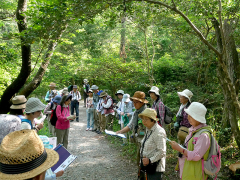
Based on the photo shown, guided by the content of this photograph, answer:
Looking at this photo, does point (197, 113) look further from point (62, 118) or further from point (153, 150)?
point (62, 118)

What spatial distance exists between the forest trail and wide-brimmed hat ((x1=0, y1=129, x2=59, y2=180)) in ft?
12.9

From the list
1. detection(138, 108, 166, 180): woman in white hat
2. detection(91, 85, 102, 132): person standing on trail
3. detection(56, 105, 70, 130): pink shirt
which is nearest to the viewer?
detection(138, 108, 166, 180): woman in white hat

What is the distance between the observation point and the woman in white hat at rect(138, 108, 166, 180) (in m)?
3.04

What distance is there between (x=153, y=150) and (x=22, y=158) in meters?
2.20

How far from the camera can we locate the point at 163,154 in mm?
3061

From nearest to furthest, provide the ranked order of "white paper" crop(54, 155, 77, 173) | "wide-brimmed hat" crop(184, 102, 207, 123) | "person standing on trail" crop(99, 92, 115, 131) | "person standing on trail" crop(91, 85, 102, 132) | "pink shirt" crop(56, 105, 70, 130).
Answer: "white paper" crop(54, 155, 77, 173) → "wide-brimmed hat" crop(184, 102, 207, 123) → "pink shirt" crop(56, 105, 70, 130) → "person standing on trail" crop(99, 92, 115, 131) → "person standing on trail" crop(91, 85, 102, 132)

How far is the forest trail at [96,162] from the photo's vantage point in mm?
5141

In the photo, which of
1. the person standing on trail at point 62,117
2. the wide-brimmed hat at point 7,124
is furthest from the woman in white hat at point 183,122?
the wide-brimmed hat at point 7,124

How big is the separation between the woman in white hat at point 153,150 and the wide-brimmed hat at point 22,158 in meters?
1.90

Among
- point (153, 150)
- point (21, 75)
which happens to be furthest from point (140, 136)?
point (21, 75)

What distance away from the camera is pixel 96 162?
236 inches

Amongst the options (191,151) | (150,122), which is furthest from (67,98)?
(191,151)

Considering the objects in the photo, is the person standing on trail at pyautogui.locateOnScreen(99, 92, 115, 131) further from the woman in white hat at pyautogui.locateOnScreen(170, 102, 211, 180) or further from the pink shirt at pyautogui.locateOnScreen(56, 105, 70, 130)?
the woman in white hat at pyautogui.locateOnScreen(170, 102, 211, 180)

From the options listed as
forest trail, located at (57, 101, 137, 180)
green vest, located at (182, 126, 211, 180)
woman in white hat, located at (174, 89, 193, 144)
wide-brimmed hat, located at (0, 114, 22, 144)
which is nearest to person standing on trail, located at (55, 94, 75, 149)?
forest trail, located at (57, 101, 137, 180)
